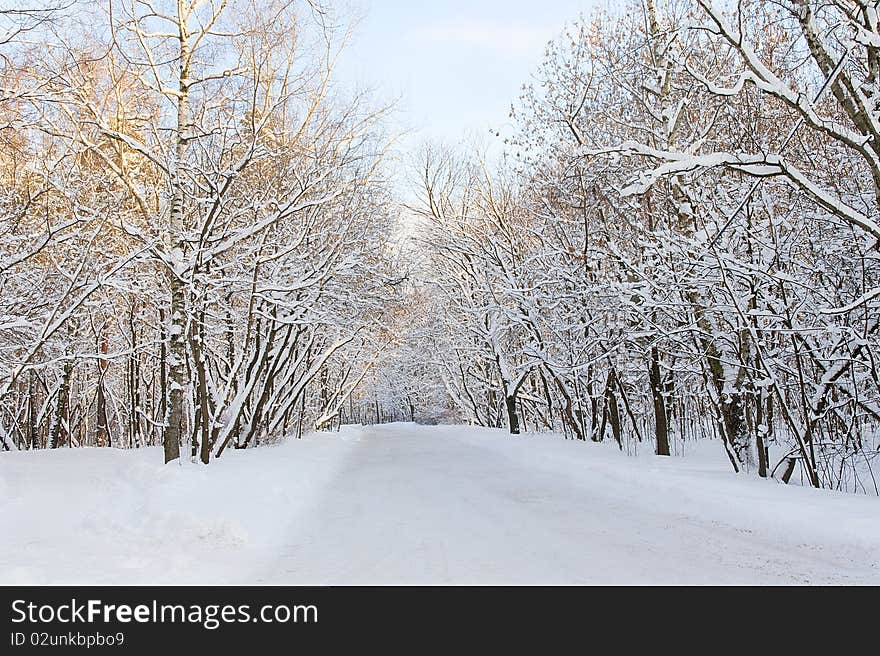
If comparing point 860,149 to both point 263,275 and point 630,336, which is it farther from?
point 263,275

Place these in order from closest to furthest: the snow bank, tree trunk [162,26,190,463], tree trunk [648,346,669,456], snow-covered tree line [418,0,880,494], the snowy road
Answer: the snowy road, the snow bank, snow-covered tree line [418,0,880,494], tree trunk [162,26,190,463], tree trunk [648,346,669,456]

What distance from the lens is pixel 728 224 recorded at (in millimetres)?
9062

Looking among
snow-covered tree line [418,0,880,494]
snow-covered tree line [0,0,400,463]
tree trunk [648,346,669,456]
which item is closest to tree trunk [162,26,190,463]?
snow-covered tree line [0,0,400,463]

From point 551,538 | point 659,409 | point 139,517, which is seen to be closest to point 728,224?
point 551,538

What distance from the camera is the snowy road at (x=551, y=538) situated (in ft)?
17.2

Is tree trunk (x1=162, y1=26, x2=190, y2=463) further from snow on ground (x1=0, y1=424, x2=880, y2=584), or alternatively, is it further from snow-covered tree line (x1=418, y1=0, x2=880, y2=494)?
snow-covered tree line (x1=418, y1=0, x2=880, y2=494)

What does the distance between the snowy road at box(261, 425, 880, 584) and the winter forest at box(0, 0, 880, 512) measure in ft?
7.65

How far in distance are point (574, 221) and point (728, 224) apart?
9.41 metres

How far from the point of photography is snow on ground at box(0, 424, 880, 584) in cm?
534

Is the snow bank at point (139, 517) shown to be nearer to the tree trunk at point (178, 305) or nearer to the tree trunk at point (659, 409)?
the tree trunk at point (178, 305)

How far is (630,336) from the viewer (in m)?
11.7

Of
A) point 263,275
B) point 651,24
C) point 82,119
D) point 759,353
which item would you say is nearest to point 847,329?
point 759,353
